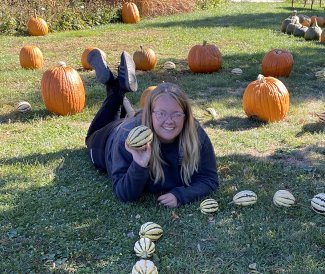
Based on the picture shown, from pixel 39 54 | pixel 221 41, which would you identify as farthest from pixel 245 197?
pixel 221 41

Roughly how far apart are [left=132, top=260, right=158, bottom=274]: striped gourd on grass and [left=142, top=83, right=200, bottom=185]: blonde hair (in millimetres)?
1080

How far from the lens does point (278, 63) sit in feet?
27.0

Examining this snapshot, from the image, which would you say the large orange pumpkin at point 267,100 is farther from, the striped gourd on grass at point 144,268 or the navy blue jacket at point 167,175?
the striped gourd on grass at point 144,268

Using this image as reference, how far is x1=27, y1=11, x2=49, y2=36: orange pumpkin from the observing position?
13055 mm

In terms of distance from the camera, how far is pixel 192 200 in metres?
4.24

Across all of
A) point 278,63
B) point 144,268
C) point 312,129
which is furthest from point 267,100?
point 144,268

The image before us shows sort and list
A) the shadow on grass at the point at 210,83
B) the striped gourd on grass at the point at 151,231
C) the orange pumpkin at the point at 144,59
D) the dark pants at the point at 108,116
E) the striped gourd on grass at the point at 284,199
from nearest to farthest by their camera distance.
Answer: the striped gourd on grass at the point at 151,231 → the striped gourd on grass at the point at 284,199 → the dark pants at the point at 108,116 → the shadow on grass at the point at 210,83 → the orange pumpkin at the point at 144,59

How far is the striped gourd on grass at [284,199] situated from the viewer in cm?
411

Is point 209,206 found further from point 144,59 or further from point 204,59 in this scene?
point 144,59

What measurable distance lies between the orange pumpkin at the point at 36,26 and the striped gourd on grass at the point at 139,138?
33.3 ft

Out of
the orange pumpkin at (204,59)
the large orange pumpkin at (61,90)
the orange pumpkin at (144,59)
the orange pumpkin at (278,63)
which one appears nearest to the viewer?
the large orange pumpkin at (61,90)

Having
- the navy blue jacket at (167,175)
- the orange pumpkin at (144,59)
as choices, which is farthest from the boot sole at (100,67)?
the orange pumpkin at (144,59)

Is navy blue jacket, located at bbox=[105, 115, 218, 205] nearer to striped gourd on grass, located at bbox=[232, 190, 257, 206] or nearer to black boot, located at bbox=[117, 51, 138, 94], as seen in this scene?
striped gourd on grass, located at bbox=[232, 190, 257, 206]

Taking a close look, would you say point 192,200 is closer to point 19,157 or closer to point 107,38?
point 19,157
